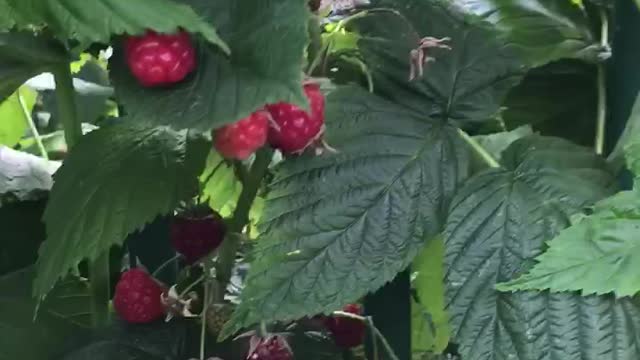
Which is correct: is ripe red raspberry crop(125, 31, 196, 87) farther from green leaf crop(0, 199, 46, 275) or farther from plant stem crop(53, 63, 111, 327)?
green leaf crop(0, 199, 46, 275)

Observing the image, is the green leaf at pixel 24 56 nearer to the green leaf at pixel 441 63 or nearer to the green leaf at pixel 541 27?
the green leaf at pixel 441 63

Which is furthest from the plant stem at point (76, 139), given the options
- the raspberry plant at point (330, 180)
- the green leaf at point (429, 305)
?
the green leaf at point (429, 305)

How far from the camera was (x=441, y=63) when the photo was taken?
24.1 inches

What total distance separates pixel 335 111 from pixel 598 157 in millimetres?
162

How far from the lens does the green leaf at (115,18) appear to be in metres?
0.42

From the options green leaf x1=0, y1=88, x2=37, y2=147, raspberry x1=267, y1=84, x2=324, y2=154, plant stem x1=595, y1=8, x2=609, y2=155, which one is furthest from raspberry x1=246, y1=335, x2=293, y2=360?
green leaf x1=0, y1=88, x2=37, y2=147

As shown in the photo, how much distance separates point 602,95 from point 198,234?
0.97 feet

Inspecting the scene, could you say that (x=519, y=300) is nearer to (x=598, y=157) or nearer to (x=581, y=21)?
(x=598, y=157)

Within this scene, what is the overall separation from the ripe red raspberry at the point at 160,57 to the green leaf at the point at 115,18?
0.07 feet

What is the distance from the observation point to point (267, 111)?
48 cm

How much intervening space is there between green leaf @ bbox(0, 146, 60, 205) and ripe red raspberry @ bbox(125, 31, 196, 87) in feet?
1.02

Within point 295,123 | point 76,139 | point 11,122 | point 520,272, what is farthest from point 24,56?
point 11,122

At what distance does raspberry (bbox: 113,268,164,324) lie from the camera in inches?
24.1

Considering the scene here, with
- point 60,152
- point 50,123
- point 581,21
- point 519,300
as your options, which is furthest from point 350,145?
point 50,123
